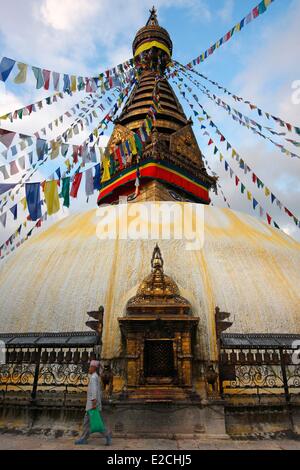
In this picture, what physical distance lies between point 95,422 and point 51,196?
4.80m

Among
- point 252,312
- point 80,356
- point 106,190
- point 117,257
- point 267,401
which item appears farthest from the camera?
point 106,190

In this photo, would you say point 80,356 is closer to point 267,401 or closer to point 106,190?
point 267,401

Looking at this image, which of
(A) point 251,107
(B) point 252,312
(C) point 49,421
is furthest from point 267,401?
(A) point 251,107

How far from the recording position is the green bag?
11.6 ft

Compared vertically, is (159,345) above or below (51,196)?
below

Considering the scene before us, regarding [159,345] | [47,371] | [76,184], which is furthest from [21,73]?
[159,345]

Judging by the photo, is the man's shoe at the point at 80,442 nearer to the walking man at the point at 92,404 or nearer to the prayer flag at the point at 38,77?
the walking man at the point at 92,404

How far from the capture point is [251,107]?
1052 centimetres

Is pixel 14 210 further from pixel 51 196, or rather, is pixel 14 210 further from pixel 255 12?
pixel 255 12

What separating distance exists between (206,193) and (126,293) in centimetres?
1108

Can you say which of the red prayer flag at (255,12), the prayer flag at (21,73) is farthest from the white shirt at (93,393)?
the red prayer flag at (255,12)

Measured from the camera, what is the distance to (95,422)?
3576mm

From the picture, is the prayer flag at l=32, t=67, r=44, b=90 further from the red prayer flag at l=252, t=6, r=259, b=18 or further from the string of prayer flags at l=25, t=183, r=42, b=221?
the red prayer flag at l=252, t=6, r=259, b=18

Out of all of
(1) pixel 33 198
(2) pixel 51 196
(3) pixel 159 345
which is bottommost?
(3) pixel 159 345
